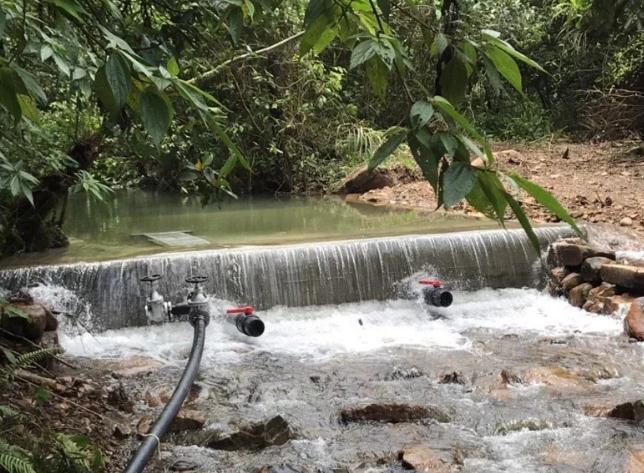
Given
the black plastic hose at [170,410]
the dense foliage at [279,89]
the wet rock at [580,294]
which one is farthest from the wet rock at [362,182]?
the black plastic hose at [170,410]

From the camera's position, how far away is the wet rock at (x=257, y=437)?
4.02 metres

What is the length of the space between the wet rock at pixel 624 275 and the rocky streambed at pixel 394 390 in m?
0.46

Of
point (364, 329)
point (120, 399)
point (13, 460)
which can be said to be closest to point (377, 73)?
point (13, 460)

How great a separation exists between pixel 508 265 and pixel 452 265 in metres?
0.72

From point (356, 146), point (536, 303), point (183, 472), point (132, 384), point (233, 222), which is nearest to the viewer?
point (183, 472)

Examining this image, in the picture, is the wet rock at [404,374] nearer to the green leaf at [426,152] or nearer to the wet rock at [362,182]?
the green leaf at [426,152]

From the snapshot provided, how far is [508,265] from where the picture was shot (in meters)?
8.24

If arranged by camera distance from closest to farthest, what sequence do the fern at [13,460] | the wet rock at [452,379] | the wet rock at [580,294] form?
the fern at [13,460], the wet rock at [452,379], the wet rock at [580,294]

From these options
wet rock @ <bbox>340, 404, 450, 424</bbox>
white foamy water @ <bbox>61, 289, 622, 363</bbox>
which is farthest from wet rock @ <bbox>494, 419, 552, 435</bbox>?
white foamy water @ <bbox>61, 289, 622, 363</bbox>

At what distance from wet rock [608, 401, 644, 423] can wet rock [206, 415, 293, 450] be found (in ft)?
6.67

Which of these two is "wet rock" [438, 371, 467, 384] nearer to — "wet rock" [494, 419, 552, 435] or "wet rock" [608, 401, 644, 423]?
"wet rock" [494, 419, 552, 435]

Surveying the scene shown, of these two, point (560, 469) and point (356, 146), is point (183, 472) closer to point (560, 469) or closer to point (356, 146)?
point (560, 469)

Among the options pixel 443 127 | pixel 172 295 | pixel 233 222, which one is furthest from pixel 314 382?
pixel 233 222

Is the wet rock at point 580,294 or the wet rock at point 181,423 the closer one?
the wet rock at point 181,423
